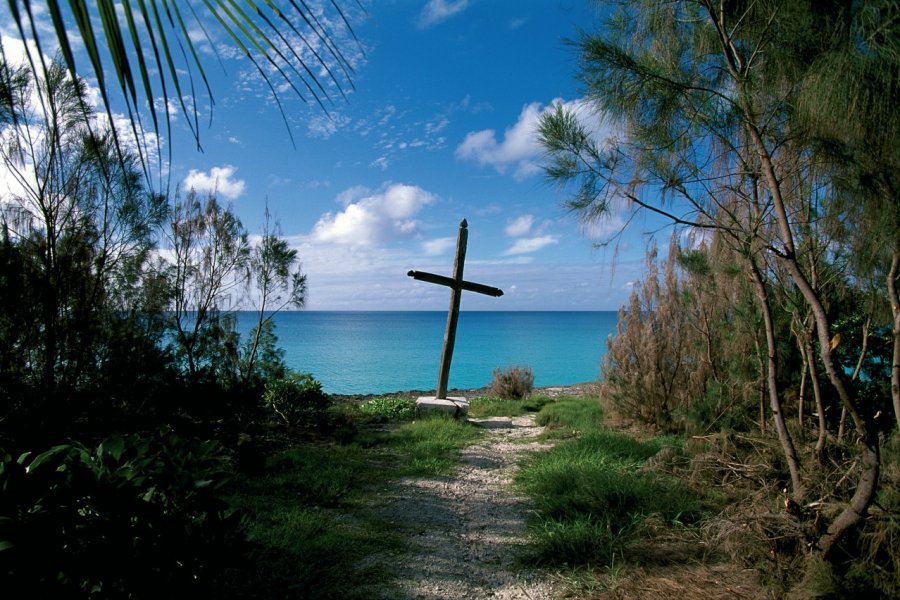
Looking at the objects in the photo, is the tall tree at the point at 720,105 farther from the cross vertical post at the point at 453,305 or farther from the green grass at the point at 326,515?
the cross vertical post at the point at 453,305

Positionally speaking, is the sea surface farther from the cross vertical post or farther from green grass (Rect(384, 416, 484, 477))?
green grass (Rect(384, 416, 484, 477))

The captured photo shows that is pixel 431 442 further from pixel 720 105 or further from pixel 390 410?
pixel 720 105

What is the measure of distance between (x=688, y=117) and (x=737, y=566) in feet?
8.78

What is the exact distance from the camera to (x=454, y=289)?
903cm

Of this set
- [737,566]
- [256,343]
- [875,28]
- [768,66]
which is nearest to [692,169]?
[768,66]

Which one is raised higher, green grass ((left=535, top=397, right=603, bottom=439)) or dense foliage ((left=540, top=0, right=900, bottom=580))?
dense foliage ((left=540, top=0, right=900, bottom=580))

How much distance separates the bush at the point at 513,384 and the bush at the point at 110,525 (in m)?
9.86

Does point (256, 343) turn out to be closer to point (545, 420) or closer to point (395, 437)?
point (395, 437)

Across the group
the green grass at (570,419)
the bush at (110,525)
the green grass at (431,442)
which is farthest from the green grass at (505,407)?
the bush at (110,525)

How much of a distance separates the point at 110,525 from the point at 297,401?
5698mm

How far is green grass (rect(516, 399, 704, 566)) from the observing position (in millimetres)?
3211

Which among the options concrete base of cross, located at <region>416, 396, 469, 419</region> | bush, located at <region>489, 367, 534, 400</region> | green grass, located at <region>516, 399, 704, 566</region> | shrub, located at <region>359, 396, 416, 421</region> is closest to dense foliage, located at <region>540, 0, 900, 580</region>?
green grass, located at <region>516, 399, 704, 566</region>

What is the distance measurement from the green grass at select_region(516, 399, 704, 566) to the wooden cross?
139 inches

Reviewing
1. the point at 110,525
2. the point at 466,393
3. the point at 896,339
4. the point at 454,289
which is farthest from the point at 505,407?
the point at 110,525
